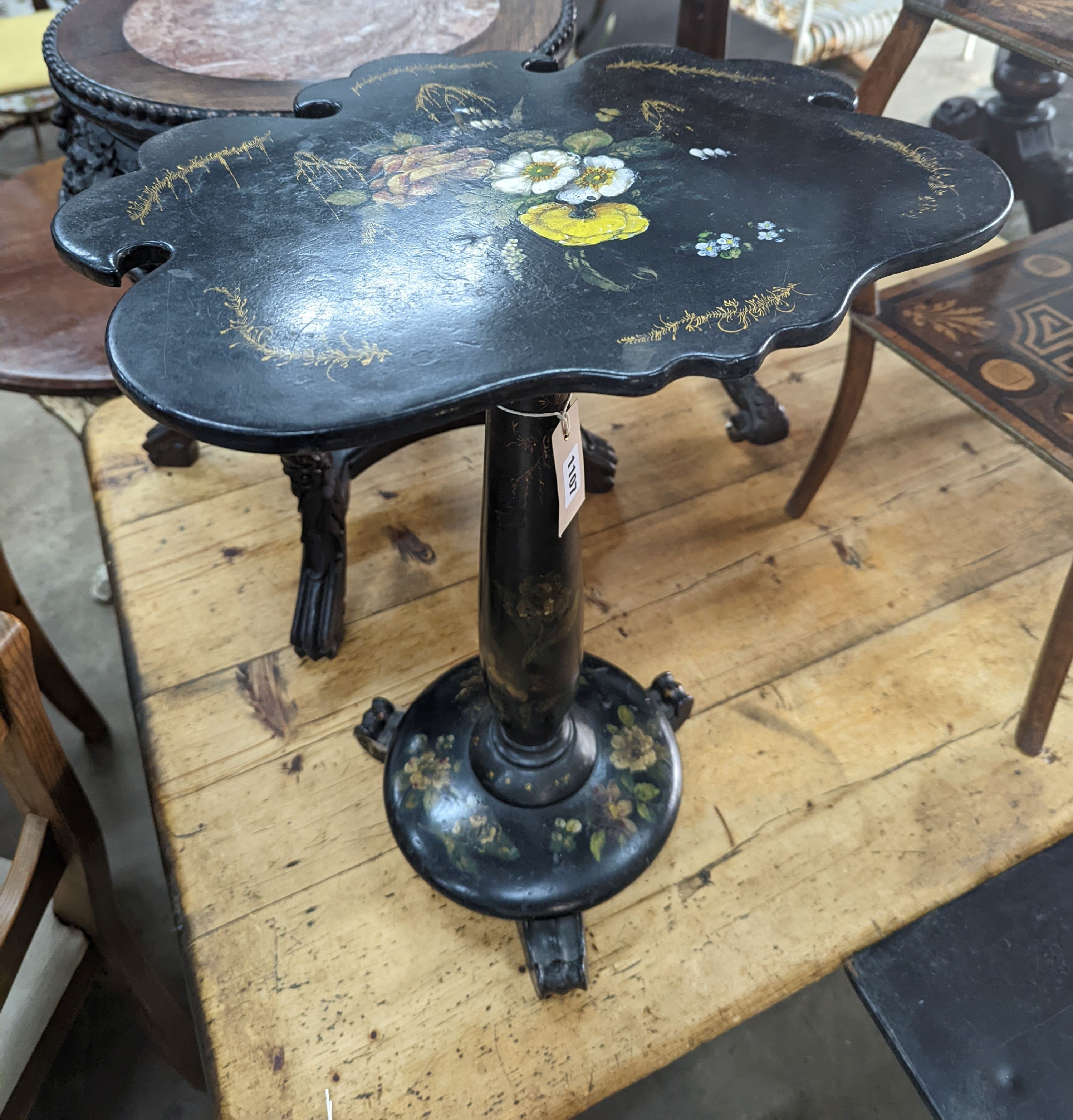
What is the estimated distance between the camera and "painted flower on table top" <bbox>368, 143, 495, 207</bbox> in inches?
32.0

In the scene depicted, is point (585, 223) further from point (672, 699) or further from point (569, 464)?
point (672, 699)

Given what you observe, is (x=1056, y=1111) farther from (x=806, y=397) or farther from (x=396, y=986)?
(x=806, y=397)

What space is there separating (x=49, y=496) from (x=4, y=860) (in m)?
1.69

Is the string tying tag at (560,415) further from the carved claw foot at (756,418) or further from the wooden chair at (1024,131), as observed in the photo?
the wooden chair at (1024,131)

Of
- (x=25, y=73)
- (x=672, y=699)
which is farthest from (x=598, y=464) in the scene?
(x=25, y=73)

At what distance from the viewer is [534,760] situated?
1139mm

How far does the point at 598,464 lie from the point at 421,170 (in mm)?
863

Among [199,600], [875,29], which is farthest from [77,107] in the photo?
[875,29]

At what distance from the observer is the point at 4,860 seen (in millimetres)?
1067

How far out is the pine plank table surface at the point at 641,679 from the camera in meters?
1.05

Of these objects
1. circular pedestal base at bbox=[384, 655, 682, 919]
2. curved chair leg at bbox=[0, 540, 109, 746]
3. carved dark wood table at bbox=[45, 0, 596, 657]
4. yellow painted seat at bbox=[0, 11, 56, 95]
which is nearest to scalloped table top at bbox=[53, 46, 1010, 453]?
carved dark wood table at bbox=[45, 0, 596, 657]

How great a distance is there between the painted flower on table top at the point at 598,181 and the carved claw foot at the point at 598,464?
802 millimetres

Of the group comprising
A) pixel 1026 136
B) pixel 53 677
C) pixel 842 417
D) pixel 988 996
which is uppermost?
pixel 1026 136

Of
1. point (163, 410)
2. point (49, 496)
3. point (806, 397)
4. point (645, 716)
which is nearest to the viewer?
point (163, 410)
